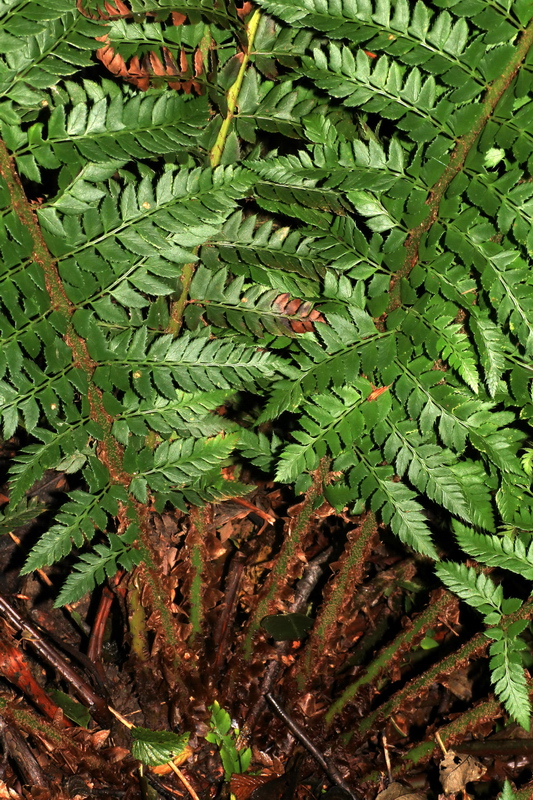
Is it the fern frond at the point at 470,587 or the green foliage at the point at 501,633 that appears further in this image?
the fern frond at the point at 470,587

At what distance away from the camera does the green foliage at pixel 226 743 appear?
2.06 metres

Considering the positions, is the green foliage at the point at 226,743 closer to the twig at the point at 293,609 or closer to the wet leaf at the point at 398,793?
the twig at the point at 293,609

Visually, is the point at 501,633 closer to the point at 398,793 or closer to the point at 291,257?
the point at 398,793

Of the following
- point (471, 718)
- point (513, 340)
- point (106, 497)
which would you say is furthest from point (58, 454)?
point (471, 718)

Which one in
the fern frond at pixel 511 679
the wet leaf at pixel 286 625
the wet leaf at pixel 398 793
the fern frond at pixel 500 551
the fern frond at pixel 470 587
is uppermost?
the fern frond at pixel 500 551

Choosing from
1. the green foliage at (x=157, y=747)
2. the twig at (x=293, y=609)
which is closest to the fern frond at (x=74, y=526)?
the green foliage at (x=157, y=747)

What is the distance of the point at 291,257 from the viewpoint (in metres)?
1.90

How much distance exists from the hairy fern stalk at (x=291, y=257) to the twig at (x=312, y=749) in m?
0.64

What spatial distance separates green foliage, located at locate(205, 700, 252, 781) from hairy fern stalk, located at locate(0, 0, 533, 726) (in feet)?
1.88

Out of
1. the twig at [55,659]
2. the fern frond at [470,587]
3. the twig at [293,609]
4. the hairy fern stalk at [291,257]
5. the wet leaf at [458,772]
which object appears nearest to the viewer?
the hairy fern stalk at [291,257]

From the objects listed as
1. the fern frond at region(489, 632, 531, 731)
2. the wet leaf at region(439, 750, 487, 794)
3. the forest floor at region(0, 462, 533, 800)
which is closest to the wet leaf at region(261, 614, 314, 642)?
the forest floor at region(0, 462, 533, 800)

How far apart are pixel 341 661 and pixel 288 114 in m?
1.71

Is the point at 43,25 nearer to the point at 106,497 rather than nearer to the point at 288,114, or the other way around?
the point at 288,114

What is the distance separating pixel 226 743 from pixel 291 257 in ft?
4.58
